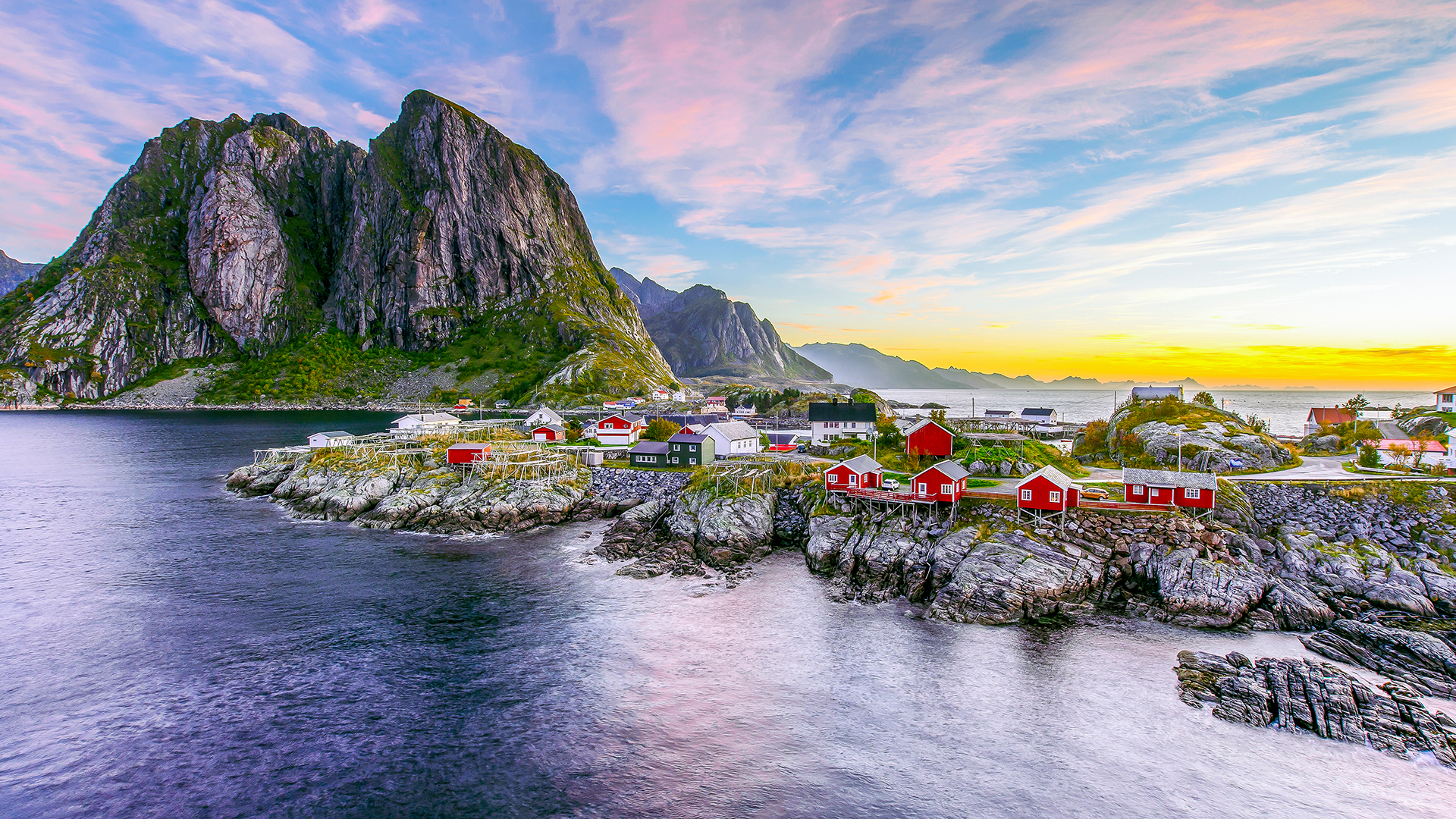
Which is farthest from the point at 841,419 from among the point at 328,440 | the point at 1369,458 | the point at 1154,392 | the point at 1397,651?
the point at 328,440

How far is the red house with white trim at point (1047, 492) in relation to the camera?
123ft

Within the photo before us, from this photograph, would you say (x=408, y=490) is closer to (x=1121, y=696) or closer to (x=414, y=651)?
(x=414, y=651)

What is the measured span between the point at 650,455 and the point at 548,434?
2646 centimetres

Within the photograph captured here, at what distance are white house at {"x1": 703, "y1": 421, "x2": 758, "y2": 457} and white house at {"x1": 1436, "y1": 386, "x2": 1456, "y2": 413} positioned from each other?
311ft

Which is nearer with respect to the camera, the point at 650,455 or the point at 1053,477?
the point at 1053,477

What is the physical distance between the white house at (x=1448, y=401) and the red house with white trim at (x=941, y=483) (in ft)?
299

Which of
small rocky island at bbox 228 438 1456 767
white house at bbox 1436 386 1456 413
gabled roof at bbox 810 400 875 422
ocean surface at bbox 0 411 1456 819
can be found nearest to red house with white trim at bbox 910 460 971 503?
small rocky island at bbox 228 438 1456 767

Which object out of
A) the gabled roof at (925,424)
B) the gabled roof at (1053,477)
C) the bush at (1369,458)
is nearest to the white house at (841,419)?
the gabled roof at (925,424)

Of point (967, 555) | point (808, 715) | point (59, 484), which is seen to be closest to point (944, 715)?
point (808, 715)

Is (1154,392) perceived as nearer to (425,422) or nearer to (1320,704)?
(1320,704)

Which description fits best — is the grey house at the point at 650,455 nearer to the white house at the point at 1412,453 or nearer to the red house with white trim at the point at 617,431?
the red house with white trim at the point at 617,431

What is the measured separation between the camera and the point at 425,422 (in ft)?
337

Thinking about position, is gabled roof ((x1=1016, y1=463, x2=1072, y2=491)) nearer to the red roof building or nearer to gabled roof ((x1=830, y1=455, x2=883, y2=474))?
gabled roof ((x1=830, y1=455, x2=883, y2=474))

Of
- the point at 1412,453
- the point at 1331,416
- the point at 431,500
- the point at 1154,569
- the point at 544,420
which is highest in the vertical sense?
the point at 1331,416
